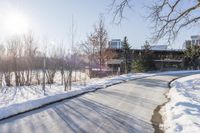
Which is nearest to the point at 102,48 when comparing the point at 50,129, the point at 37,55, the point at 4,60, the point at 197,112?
the point at 37,55

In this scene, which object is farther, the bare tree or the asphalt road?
the bare tree

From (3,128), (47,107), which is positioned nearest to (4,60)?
(47,107)

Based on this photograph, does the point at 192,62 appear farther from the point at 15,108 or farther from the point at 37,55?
the point at 15,108

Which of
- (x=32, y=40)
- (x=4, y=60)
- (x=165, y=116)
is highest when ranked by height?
(x=32, y=40)

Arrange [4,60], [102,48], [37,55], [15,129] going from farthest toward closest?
[102,48]
[37,55]
[4,60]
[15,129]

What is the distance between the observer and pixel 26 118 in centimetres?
884

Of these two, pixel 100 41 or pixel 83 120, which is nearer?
pixel 83 120

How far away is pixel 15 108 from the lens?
10.1 metres

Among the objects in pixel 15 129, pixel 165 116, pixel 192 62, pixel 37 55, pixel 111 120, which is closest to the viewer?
pixel 15 129

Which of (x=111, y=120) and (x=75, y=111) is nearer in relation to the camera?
(x=111, y=120)

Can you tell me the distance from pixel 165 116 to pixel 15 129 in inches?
212

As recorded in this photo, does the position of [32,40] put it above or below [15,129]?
above

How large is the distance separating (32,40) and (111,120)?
30.1 meters

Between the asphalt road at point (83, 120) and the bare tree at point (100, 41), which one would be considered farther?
the bare tree at point (100, 41)
